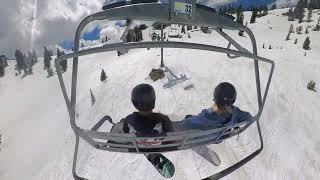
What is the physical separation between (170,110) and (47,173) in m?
9.41

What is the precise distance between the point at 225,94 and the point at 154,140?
147cm

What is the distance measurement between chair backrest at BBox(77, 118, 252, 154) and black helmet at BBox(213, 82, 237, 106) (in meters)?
0.45

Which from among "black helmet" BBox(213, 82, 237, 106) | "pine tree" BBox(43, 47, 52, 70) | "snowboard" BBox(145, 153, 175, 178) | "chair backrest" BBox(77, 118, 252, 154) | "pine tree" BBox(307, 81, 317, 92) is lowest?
"pine tree" BBox(43, 47, 52, 70)

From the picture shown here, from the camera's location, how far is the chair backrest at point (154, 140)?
5609mm

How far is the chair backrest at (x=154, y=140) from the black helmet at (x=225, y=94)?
17.6 inches

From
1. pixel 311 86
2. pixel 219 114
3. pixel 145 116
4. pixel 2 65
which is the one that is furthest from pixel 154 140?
pixel 2 65

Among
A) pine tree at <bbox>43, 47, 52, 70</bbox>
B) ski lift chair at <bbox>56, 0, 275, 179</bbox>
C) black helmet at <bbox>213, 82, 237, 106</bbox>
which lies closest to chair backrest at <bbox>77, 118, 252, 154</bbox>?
ski lift chair at <bbox>56, 0, 275, 179</bbox>

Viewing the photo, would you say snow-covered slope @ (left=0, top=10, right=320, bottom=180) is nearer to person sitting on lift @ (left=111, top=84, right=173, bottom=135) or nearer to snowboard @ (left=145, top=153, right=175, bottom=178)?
snowboard @ (left=145, top=153, right=175, bottom=178)

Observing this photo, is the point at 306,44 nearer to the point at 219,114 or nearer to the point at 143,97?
the point at 219,114

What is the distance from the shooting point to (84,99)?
31672 millimetres

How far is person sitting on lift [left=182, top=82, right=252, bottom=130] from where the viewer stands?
659 centimetres

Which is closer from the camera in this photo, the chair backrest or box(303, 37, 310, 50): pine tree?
the chair backrest

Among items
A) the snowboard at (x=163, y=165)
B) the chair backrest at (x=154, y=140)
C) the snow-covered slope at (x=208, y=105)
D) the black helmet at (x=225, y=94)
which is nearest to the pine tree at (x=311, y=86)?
the snow-covered slope at (x=208, y=105)

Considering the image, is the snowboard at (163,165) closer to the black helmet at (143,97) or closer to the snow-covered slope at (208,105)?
the black helmet at (143,97)
